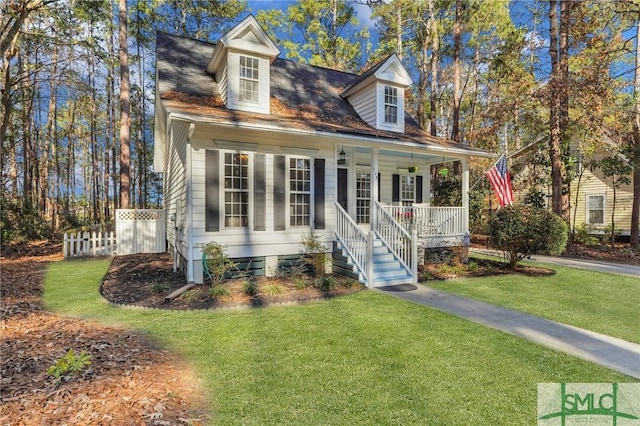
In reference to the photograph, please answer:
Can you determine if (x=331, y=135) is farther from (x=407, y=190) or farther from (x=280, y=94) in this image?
(x=407, y=190)

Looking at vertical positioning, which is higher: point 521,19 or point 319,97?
point 521,19

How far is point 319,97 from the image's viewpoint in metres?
11.9

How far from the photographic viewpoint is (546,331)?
4.98 m

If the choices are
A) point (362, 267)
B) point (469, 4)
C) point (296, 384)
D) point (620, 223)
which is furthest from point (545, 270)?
point (469, 4)

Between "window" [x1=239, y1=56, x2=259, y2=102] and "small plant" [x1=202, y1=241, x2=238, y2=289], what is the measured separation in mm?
4228

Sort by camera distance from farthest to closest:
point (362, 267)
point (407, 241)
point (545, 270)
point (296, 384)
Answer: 1. point (545, 270)
2. point (407, 241)
3. point (362, 267)
4. point (296, 384)

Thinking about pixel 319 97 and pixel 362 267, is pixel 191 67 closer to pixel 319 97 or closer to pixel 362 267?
pixel 319 97

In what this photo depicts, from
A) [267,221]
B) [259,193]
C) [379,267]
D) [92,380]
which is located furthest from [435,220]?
[92,380]

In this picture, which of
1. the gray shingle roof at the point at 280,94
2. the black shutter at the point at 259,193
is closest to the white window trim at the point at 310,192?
the black shutter at the point at 259,193

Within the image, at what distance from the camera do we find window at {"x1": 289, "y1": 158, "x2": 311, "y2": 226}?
8.92 metres

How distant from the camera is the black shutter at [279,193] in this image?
859cm

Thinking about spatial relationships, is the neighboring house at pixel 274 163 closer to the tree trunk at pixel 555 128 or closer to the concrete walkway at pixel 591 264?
the concrete walkway at pixel 591 264

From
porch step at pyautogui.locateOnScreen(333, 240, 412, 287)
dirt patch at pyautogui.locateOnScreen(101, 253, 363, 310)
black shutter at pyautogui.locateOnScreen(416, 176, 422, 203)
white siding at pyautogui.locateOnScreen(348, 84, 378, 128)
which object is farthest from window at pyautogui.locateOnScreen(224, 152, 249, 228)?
black shutter at pyautogui.locateOnScreen(416, 176, 422, 203)

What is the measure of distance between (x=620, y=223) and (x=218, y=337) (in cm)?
2142
